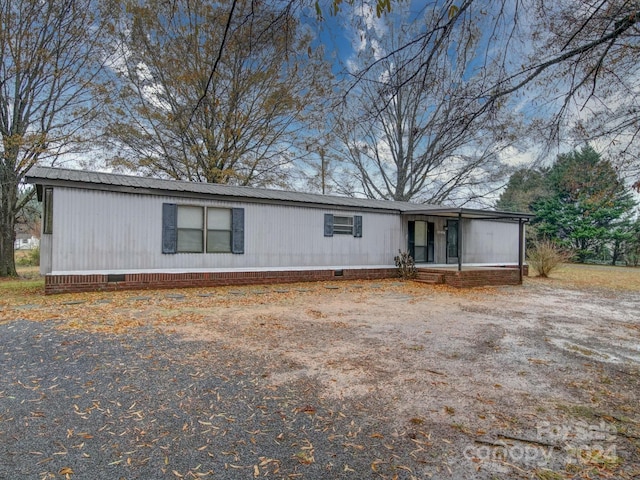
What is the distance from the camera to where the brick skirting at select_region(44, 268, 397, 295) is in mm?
8266

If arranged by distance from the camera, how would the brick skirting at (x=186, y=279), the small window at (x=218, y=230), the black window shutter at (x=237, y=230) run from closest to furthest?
the brick skirting at (x=186, y=279), the small window at (x=218, y=230), the black window shutter at (x=237, y=230)

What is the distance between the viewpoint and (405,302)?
327 inches

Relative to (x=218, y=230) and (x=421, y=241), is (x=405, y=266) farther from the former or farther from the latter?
(x=218, y=230)

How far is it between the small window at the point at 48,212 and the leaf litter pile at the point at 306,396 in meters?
3.21

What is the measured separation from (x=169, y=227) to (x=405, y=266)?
8.16 m

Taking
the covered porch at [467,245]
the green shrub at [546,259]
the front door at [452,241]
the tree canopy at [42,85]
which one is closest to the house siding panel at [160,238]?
the covered porch at [467,245]

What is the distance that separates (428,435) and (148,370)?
8.81 feet

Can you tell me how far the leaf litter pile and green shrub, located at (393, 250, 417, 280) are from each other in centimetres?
701

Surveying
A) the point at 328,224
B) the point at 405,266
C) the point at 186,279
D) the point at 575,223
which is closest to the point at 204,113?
the point at 328,224

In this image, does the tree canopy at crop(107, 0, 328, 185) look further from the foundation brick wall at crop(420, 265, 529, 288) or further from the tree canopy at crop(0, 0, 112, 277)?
the foundation brick wall at crop(420, 265, 529, 288)

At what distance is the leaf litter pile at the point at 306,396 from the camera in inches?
84.7

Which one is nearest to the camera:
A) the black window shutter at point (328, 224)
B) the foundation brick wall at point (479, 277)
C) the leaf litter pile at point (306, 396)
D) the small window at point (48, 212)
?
the leaf litter pile at point (306, 396)

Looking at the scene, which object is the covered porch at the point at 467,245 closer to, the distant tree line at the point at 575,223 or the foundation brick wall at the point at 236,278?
the foundation brick wall at the point at 236,278

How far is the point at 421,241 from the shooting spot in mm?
14859
